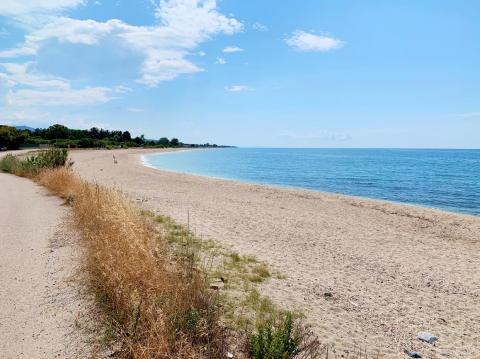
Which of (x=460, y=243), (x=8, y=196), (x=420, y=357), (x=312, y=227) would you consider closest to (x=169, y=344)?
(x=420, y=357)

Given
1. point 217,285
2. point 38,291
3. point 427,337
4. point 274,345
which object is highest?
point 274,345

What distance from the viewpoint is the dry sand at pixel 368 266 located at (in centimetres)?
649

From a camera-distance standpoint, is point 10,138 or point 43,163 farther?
point 10,138

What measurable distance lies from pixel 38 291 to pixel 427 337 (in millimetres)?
6906

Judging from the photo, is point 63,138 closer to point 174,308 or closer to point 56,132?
point 56,132

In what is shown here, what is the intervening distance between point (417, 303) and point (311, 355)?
A: 13.7 feet

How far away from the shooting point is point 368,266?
34.5 feet

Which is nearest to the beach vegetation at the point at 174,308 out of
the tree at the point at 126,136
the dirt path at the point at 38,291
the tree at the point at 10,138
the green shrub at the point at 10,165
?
the dirt path at the point at 38,291

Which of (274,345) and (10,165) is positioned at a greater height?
(10,165)

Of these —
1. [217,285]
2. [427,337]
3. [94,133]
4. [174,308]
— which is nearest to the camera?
[174,308]

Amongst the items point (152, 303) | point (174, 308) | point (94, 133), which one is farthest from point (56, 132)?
point (174, 308)

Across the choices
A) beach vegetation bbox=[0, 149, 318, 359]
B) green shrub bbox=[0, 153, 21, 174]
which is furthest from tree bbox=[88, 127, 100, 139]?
beach vegetation bbox=[0, 149, 318, 359]

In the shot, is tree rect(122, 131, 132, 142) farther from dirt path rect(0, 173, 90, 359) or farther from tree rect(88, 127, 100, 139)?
dirt path rect(0, 173, 90, 359)

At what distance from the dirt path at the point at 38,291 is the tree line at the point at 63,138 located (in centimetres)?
6993
